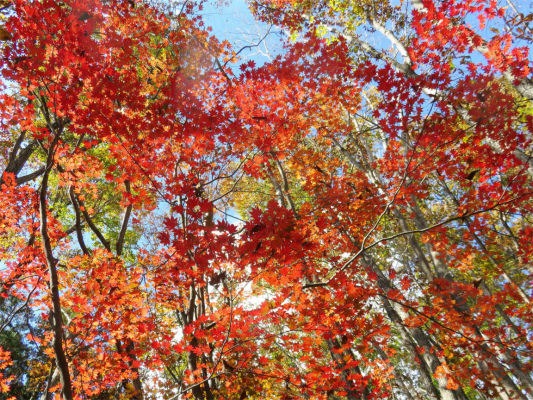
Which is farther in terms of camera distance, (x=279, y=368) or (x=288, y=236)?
(x=279, y=368)

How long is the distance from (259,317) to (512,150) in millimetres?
5060

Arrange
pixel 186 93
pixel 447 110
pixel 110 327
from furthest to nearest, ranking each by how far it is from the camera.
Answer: pixel 186 93 → pixel 110 327 → pixel 447 110

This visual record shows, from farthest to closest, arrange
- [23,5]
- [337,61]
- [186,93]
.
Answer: [337,61] → [186,93] → [23,5]

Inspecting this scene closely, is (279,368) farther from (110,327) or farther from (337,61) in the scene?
(337,61)

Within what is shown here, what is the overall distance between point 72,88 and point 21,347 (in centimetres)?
1527

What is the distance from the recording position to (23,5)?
13.1ft

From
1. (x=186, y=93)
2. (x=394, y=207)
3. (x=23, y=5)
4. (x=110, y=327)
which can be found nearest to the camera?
(x=23, y=5)

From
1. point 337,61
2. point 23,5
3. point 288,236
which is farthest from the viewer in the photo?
point 337,61

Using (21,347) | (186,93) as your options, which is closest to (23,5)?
(186,93)

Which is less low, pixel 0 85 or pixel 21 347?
pixel 0 85

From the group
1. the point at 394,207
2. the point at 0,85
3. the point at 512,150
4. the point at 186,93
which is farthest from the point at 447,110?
the point at 0,85

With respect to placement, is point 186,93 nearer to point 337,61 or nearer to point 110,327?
point 337,61

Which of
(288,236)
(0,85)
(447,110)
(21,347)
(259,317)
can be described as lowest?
(259,317)

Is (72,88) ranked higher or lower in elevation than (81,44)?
lower
